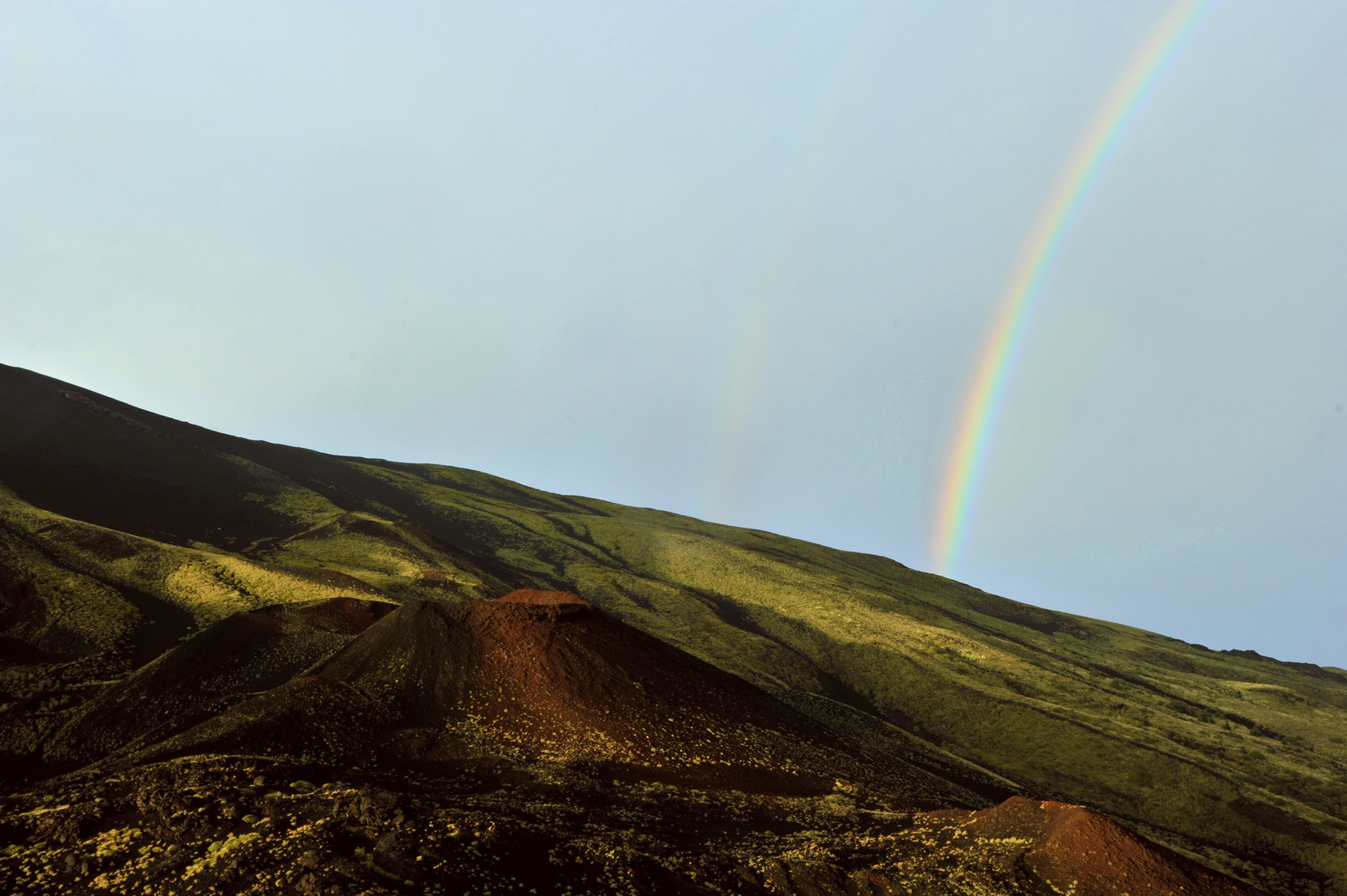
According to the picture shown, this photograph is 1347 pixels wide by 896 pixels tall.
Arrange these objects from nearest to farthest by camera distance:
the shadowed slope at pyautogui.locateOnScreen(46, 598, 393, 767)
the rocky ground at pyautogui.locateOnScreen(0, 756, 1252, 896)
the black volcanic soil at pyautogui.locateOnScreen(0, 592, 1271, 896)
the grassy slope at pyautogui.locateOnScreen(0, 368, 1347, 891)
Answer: the rocky ground at pyautogui.locateOnScreen(0, 756, 1252, 896)
the black volcanic soil at pyautogui.locateOnScreen(0, 592, 1271, 896)
the shadowed slope at pyautogui.locateOnScreen(46, 598, 393, 767)
the grassy slope at pyautogui.locateOnScreen(0, 368, 1347, 891)

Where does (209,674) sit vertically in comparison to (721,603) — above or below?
below

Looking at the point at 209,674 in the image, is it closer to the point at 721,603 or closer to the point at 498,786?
the point at 498,786

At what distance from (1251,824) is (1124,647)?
7431cm

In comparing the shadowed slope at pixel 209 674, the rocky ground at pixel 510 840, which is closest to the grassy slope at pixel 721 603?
the shadowed slope at pixel 209 674

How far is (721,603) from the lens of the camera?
77.6 m

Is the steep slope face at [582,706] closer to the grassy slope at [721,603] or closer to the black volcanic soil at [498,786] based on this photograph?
the black volcanic soil at [498,786]

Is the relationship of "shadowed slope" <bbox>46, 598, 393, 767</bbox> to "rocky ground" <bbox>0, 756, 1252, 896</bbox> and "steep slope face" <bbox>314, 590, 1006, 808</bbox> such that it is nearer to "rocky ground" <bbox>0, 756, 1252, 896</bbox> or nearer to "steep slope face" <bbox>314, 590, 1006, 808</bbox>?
"steep slope face" <bbox>314, 590, 1006, 808</bbox>

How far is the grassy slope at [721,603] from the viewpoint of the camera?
132 feet

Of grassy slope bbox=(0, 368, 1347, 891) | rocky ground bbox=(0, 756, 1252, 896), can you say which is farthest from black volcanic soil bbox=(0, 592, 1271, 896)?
grassy slope bbox=(0, 368, 1347, 891)

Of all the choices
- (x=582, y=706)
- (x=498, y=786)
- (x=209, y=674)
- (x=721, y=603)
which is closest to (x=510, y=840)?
(x=498, y=786)

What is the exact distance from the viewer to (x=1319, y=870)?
32.9 meters

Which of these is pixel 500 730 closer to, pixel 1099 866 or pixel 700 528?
pixel 1099 866

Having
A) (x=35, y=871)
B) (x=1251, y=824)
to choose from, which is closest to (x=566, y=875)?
(x=35, y=871)

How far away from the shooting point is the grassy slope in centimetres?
4028
